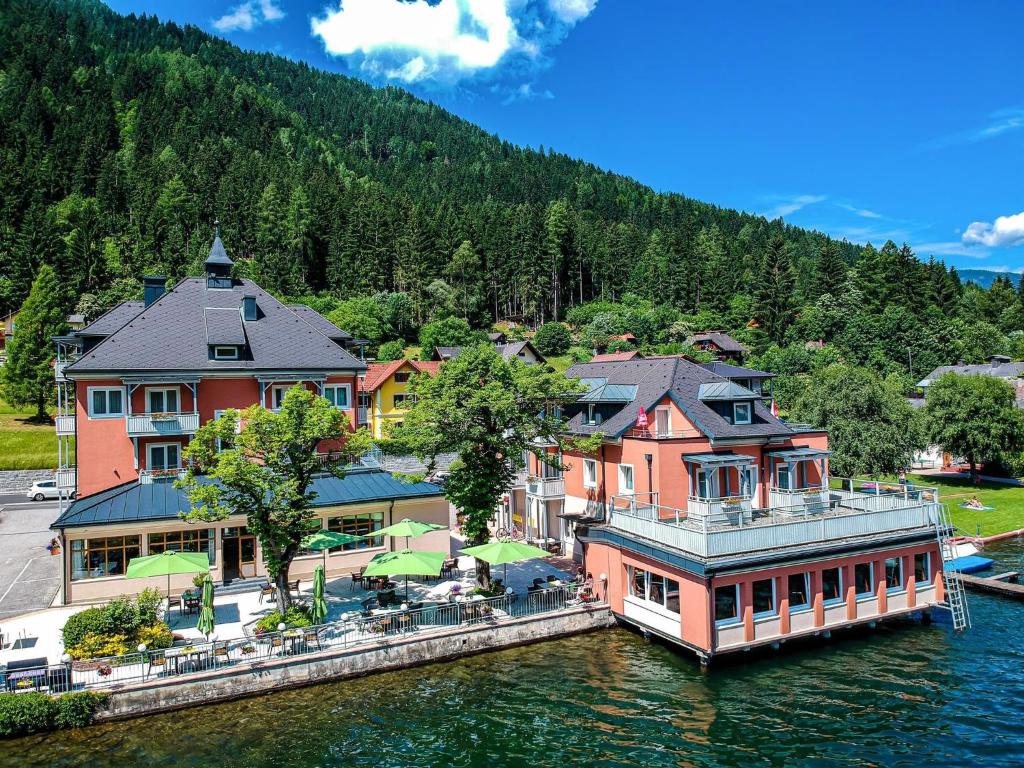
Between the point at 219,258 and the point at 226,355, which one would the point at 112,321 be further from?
the point at 226,355

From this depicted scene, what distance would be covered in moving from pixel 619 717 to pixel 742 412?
17.1m

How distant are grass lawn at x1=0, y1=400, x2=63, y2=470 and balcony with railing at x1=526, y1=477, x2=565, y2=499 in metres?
41.8

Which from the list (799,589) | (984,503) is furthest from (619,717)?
(984,503)

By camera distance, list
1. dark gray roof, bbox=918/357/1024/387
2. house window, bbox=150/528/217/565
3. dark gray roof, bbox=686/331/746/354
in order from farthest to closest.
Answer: dark gray roof, bbox=686/331/746/354 < dark gray roof, bbox=918/357/1024/387 < house window, bbox=150/528/217/565

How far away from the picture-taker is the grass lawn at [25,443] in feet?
172

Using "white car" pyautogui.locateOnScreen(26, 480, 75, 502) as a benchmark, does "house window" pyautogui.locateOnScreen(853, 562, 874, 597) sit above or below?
below

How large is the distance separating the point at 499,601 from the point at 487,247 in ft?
330

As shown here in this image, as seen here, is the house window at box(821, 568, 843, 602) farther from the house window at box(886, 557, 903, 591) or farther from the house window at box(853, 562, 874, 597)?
the house window at box(886, 557, 903, 591)

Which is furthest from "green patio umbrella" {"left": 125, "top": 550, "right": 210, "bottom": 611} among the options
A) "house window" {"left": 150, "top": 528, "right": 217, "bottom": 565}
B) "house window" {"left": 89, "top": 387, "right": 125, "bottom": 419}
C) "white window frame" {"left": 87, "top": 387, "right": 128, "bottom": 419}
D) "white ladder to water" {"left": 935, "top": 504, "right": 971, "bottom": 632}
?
"white ladder to water" {"left": 935, "top": 504, "right": 971, "bottom": 632}

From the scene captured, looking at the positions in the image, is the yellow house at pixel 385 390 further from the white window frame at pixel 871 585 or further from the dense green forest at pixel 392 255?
the white window frame at pixel 871 585

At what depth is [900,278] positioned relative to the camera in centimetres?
12225

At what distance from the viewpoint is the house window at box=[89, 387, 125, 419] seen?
3269cm

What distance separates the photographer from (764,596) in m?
23.7

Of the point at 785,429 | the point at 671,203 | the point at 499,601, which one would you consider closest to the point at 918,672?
the point at 785,429
